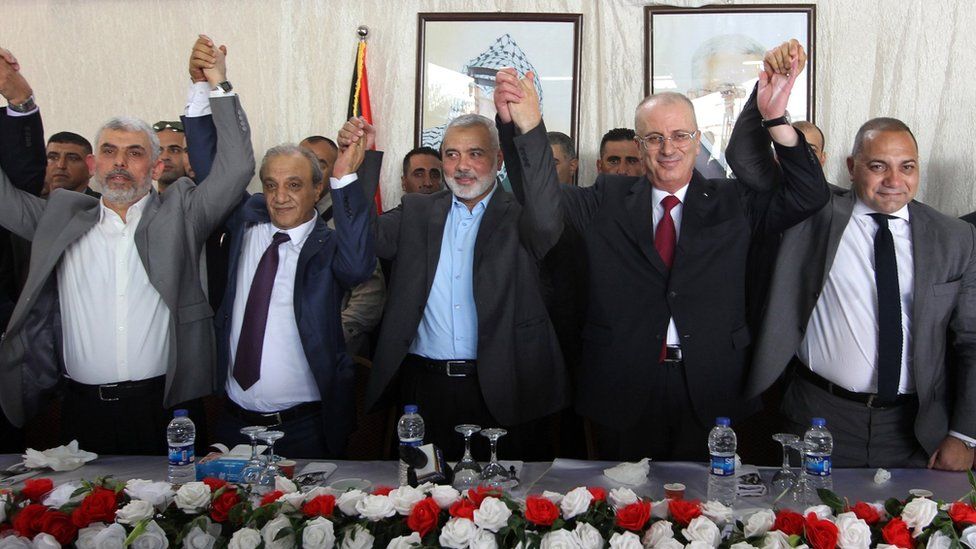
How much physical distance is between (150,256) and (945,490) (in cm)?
247

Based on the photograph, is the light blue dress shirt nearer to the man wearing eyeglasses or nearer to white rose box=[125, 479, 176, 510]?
the man wearing eyeglasses

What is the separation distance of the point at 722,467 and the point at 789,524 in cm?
35

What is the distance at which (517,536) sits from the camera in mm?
1662

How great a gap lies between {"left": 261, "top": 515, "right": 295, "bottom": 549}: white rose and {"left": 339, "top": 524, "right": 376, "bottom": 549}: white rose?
0.34 feet

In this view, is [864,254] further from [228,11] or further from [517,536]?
[228,11]

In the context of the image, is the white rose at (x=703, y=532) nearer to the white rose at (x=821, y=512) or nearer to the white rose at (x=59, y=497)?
the white rose at (x=821, y=512)

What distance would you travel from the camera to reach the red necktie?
274cm

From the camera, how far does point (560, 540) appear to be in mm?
1636

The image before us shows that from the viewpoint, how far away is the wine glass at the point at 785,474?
207 centimetres

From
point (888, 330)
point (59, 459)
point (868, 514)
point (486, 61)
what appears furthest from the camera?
point (486, 61)

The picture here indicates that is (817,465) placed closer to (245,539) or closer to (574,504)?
(574,504)

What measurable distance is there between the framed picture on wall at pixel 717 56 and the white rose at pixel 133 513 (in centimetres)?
355

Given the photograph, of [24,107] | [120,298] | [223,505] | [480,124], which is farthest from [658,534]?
[24,107]

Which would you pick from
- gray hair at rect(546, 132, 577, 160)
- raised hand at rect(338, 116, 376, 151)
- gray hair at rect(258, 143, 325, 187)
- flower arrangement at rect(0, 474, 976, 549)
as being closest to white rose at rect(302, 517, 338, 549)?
flower arrangement at rect(0, 474, 976, 549)
